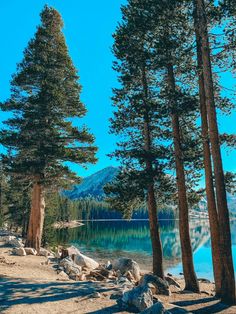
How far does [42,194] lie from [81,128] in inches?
197

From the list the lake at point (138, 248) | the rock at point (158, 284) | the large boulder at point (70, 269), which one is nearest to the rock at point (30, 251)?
the large boulder at point (70, 269)

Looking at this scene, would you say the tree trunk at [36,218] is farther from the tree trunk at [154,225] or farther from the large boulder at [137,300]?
the large boulder at [137,300]

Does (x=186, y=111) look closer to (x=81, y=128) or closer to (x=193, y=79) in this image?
(x=193, y=79)

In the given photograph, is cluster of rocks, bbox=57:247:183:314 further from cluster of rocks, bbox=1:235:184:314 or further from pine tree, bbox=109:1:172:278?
pine tree, bbox=109:1:172:278

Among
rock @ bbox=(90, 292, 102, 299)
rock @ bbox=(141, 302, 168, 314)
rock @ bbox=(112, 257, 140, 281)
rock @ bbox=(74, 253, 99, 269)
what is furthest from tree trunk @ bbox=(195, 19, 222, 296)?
rock @ bbox=(74, 253, 99, 269)

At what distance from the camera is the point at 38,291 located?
9570 millimetres

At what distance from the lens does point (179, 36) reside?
44.0 feet

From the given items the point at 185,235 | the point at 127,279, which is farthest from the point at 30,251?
the point at 185,235

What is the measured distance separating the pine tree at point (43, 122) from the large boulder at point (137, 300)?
12.4 meters

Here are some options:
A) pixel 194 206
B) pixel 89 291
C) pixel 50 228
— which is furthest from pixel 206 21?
pixel 50 228

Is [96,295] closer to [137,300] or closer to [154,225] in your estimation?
[137,300]

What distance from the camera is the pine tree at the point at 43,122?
783 inches

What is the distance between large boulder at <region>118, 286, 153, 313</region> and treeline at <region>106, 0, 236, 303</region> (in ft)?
10.6

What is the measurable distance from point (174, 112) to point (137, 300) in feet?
24.8
